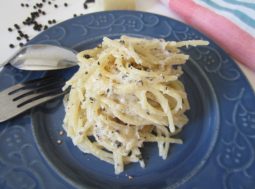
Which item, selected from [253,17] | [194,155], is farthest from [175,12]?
[194,155]

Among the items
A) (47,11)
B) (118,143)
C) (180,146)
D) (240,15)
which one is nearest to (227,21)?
(240,15)

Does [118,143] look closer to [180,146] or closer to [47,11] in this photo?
[180,146]

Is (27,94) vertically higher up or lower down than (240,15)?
lower down

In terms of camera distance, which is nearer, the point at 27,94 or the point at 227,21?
the point at 27,94

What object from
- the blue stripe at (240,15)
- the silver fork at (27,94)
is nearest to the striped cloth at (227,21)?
the blue stripe at (240,15)

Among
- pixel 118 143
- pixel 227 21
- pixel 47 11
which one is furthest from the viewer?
pixel 47 11

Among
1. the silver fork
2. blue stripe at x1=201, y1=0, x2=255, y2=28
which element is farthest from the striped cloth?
the silver fork

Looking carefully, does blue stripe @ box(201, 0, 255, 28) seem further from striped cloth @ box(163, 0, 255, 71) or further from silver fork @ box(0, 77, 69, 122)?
silver fork @ box(0, 77, 69, 122)
